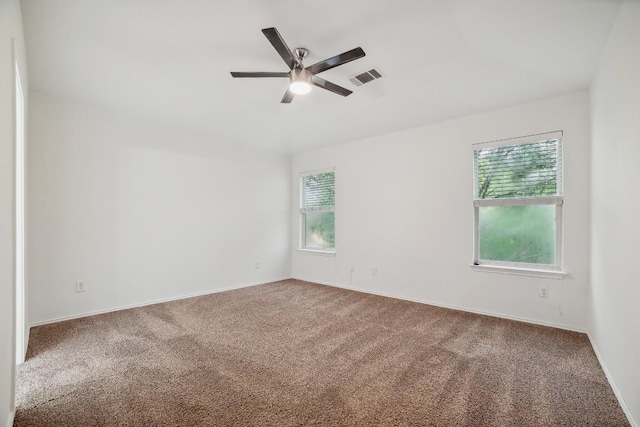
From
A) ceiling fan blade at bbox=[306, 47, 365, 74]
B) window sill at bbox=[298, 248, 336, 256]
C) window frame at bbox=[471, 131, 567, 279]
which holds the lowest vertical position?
window sill at bbox=[298, 248, 336, 256]

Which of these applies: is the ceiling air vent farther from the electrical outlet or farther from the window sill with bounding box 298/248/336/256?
the window sill with bounding box 298/248/336/256

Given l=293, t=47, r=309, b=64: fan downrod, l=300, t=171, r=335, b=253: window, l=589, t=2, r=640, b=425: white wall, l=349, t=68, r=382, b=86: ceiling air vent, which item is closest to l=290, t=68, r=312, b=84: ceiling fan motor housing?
l=293, t=47, r=309, b=64: fan downrod

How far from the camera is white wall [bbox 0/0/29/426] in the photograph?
1.42 m

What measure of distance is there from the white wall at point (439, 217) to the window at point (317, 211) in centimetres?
23

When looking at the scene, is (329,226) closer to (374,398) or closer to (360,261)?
(360,261)

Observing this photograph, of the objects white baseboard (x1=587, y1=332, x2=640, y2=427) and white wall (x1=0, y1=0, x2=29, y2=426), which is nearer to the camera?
white wall (x1=0, y1=0, x2=29, y2=426)

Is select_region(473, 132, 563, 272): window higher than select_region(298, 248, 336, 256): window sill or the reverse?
higher

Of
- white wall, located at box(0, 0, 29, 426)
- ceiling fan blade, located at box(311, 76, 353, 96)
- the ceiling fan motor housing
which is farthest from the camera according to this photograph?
ceiling fan blade, located at box(311, 76, 353, 96)

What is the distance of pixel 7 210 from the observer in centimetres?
151

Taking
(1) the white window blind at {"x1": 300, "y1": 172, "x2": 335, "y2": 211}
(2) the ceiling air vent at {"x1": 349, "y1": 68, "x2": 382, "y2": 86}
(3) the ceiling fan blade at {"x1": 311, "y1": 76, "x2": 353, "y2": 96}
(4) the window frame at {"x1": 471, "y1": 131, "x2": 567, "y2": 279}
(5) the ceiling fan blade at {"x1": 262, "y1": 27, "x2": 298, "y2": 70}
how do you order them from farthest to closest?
(1) the white window blind at {"x1": 300, "y1": 172, "x2": 335, "y2": 211}, (4) the window frame at {"x1": 471, "y1": 131, "x2": 567, "y2": 279}, (2) the ceiling air vent at {"x1": 349, "y1": 68, "x2": 382, "y2": 86}, (3) the ceiling fan blade at {"x1": 311, "y1": 76, "x2": 353, "y2": 96}, (5) the ceiling fan blade at {"x1": 262, "y1": 27, "x2": 298, "y2": 70}

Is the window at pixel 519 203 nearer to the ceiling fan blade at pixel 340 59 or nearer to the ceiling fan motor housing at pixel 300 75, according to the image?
the ceiling fan blade at pixel 340 59

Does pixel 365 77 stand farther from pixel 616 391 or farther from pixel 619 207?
pixel 616 391

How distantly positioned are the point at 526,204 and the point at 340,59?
9.24ft

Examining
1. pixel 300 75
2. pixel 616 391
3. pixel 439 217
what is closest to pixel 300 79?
pixel 300 75
